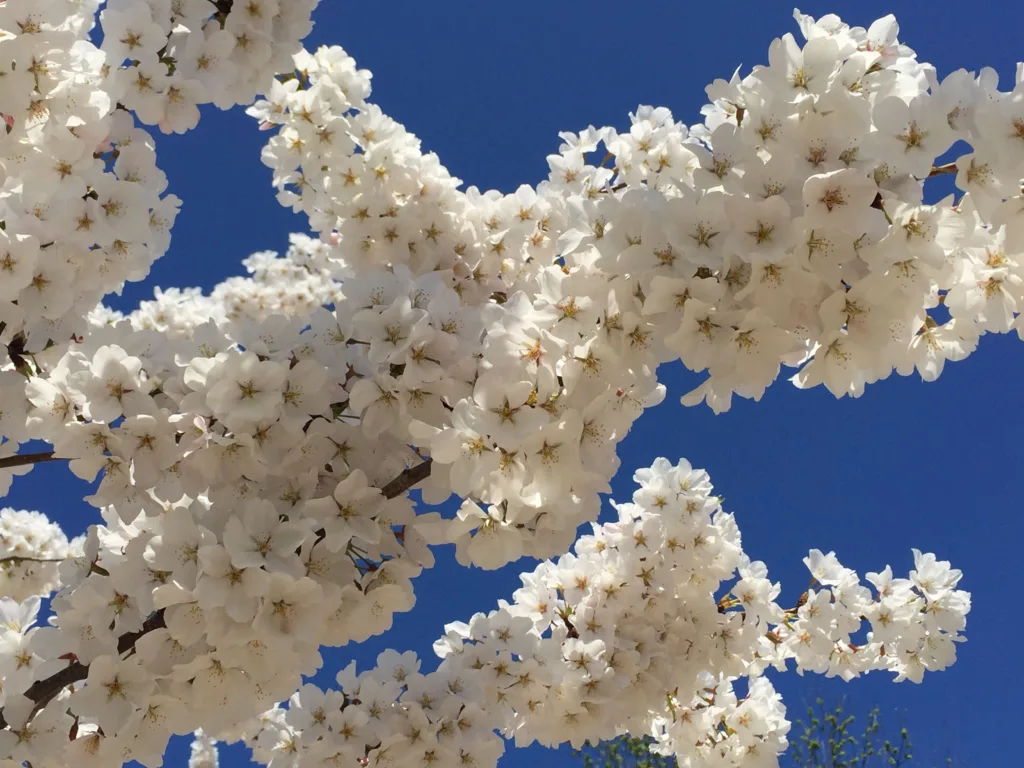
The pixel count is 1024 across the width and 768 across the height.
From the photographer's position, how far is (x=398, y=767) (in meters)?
3.44

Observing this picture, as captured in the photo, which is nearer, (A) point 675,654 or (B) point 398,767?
(B) point 398,767

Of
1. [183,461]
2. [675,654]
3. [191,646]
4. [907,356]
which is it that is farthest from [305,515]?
[675,654]

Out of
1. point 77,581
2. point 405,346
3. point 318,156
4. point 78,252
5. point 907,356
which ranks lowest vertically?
point 77,581

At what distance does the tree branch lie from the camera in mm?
2441

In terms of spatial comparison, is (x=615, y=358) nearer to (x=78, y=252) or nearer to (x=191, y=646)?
(x=191, y=646)

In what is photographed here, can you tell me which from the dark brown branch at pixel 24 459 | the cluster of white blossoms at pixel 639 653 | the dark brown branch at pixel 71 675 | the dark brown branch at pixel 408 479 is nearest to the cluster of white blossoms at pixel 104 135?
the dark brown branch at pixel 24 459

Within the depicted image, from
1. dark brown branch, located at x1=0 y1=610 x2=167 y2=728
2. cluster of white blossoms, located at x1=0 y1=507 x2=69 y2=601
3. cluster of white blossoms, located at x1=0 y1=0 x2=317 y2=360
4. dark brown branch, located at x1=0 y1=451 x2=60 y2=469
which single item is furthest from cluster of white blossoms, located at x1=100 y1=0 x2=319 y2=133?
cluster of white blossoms, located at x1=0 y1=507 x2=69 y2=601

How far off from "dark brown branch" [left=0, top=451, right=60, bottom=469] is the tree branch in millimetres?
636

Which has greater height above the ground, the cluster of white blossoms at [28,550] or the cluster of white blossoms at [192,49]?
the cluster of white blossoms at [192,49]

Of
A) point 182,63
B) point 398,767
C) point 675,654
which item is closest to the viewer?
point 182,63

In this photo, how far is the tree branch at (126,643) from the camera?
244 centimetres

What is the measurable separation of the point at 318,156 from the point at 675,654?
3.17m

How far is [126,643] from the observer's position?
2441 millimetres

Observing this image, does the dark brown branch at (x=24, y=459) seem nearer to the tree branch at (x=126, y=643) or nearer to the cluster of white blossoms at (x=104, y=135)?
the cluster of white blossoms at (x=104, y=135)
